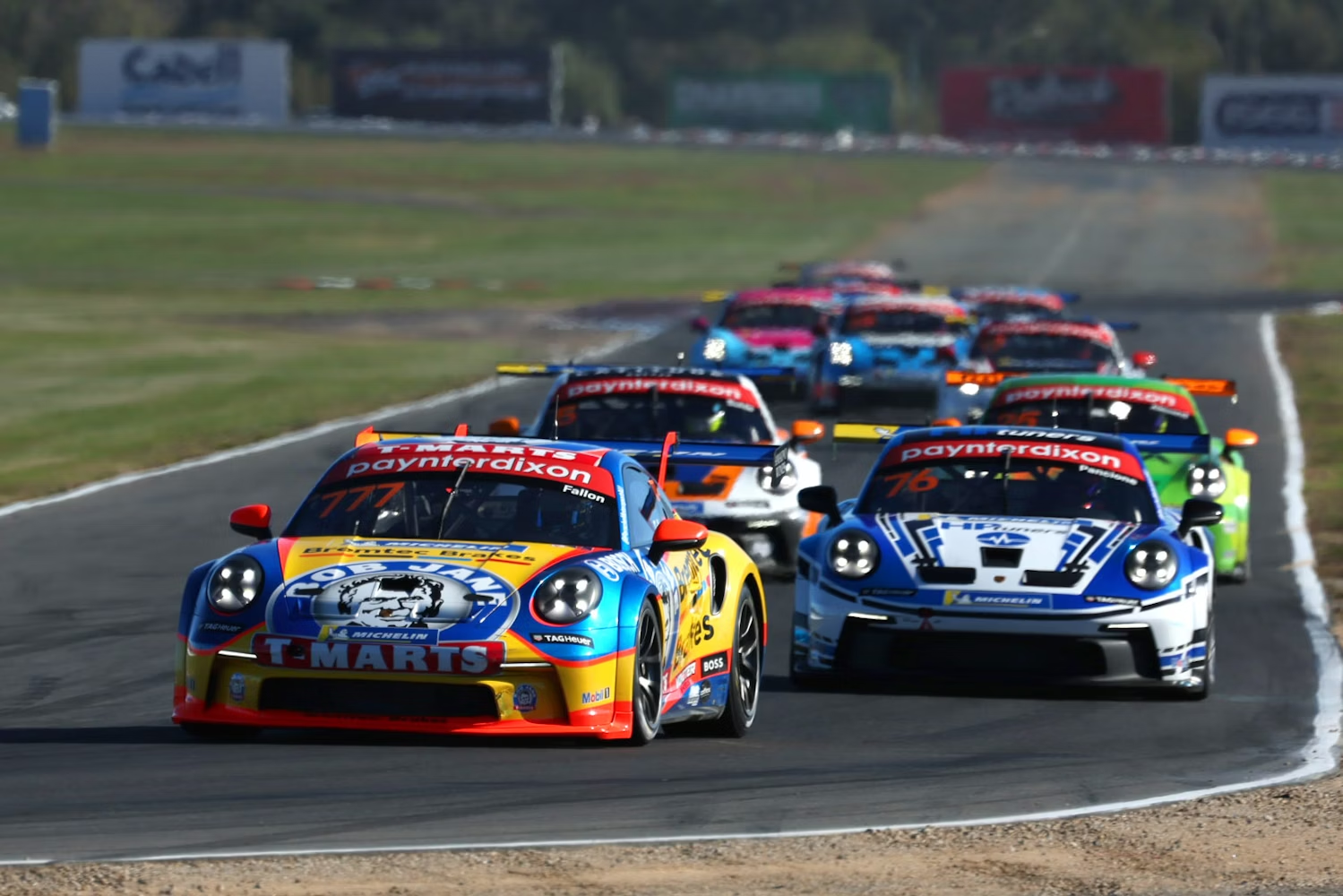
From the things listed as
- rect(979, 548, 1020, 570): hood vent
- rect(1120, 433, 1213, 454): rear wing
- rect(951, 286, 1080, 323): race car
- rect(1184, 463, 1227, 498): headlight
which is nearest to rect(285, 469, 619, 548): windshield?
rect(979, 548, 1020, 570): hood vent

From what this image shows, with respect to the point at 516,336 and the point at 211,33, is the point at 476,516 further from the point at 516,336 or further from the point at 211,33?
the point at 211,33

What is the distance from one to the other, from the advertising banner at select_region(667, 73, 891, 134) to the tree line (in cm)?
2956

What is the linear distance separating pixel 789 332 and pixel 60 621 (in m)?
15.7

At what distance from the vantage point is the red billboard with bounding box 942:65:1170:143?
3996 inches

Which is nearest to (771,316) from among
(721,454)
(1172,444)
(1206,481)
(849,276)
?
(849,276)

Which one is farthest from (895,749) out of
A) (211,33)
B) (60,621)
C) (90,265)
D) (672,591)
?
(211,33)

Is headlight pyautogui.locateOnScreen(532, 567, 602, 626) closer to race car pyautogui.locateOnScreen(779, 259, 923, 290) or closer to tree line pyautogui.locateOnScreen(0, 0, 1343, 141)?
race car pyautogui.locateOnScreen(779, 259, 923, 290)

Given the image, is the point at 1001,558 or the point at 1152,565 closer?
the point at 1152,565

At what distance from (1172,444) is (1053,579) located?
429 centimetres

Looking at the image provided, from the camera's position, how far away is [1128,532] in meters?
12.0

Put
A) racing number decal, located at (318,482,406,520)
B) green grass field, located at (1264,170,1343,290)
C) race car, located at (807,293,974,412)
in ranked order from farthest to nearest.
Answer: green grass field, located at (1264,170,1343,290) → race car, located at (807,293,974,412) → racing number decal, located at (318,482,406,520)

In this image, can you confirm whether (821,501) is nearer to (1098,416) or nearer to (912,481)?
(912,481)

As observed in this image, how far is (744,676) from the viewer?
35.1ft

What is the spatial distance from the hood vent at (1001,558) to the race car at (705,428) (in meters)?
3.82
